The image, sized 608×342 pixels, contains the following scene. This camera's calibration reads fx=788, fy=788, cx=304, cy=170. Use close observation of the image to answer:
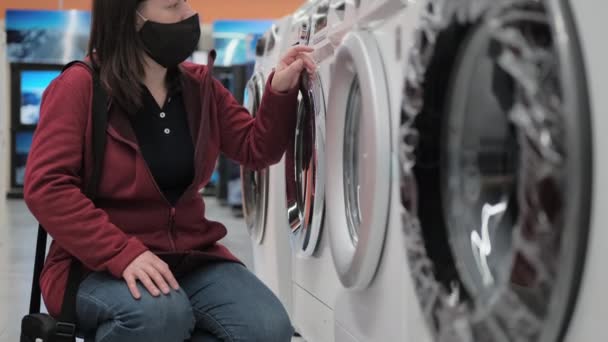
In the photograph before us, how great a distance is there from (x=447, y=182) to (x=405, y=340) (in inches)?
14.2

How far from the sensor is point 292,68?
68.4 inches

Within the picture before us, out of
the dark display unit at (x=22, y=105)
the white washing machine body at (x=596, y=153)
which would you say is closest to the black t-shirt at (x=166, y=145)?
the white washing machine body at (x=596, y=153)

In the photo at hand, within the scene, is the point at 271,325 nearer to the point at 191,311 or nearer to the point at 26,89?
the point at 191,311

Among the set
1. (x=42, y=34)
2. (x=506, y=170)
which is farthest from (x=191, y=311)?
(x=42, y=34)

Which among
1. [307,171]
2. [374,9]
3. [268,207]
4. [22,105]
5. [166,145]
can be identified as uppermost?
[374,9]

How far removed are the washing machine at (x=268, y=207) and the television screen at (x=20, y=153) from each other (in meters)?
5.47

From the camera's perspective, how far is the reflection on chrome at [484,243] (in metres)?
0.98

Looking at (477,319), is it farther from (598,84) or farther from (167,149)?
(167,149)

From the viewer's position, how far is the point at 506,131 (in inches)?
35.6

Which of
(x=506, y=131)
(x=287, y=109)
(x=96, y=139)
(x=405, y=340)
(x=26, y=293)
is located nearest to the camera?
(x=506, y=131)

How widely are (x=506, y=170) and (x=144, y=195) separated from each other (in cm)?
83

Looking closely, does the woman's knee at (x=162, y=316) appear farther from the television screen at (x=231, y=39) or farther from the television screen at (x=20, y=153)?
the television screen at (x=20, y=153)

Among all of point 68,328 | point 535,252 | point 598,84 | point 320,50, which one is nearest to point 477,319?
point 535,252

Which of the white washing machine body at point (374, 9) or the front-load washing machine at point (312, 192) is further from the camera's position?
the front-load washing machine at point (312, 192)
